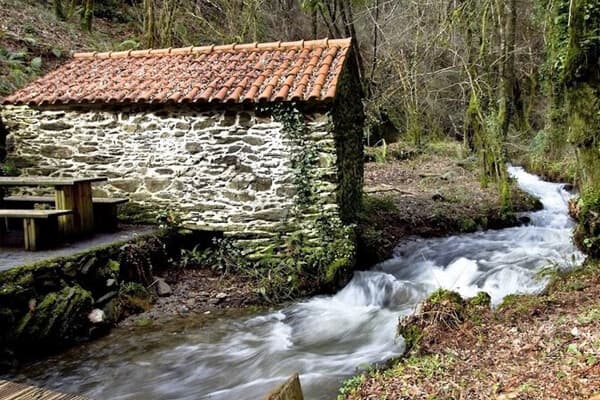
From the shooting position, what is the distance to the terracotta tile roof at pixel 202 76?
22.6 ft

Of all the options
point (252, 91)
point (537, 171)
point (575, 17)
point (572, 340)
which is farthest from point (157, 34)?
point (572, 340)

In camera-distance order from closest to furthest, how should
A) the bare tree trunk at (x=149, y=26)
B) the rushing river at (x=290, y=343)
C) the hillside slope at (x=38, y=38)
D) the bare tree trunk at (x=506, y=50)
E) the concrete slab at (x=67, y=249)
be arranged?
1. the rushing river at (x=290, y=343)
2. the concrete slab at (x=67, y=249)
3. the hillside slope at (x=38, y=38)
4. the bare tree trunk at (x=506, y=50)
5. the bare tree trunk at (x=149, y=26)

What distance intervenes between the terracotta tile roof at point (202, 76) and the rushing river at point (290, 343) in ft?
9.27

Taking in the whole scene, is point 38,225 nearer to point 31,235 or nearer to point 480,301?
point 31,235

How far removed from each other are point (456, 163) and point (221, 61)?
9052 millimetres

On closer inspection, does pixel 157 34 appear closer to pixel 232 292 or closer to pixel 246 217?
pixel 246 217

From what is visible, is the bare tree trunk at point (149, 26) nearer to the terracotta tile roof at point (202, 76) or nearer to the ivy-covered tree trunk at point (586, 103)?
the terracotta tile roof at point (202, 76)

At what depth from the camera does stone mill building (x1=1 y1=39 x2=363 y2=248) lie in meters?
6.87

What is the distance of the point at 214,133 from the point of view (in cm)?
719

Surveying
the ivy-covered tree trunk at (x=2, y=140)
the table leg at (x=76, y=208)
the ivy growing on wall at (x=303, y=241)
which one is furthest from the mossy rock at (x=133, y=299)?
the ivy-covered tree trunk at (x=2, y=140)

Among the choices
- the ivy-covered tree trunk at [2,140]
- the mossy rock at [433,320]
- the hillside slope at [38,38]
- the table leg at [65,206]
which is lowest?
the mossy rock at [433,320]

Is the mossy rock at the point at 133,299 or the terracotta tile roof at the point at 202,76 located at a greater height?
the terracotta tile roof at the point at 202,76

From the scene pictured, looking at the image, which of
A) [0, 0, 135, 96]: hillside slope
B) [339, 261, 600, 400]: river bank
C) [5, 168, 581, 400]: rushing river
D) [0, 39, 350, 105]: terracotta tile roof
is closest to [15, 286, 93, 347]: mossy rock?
[5, 168, 581, 400]: rushing river

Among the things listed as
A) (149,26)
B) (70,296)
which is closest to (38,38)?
(149,26)
